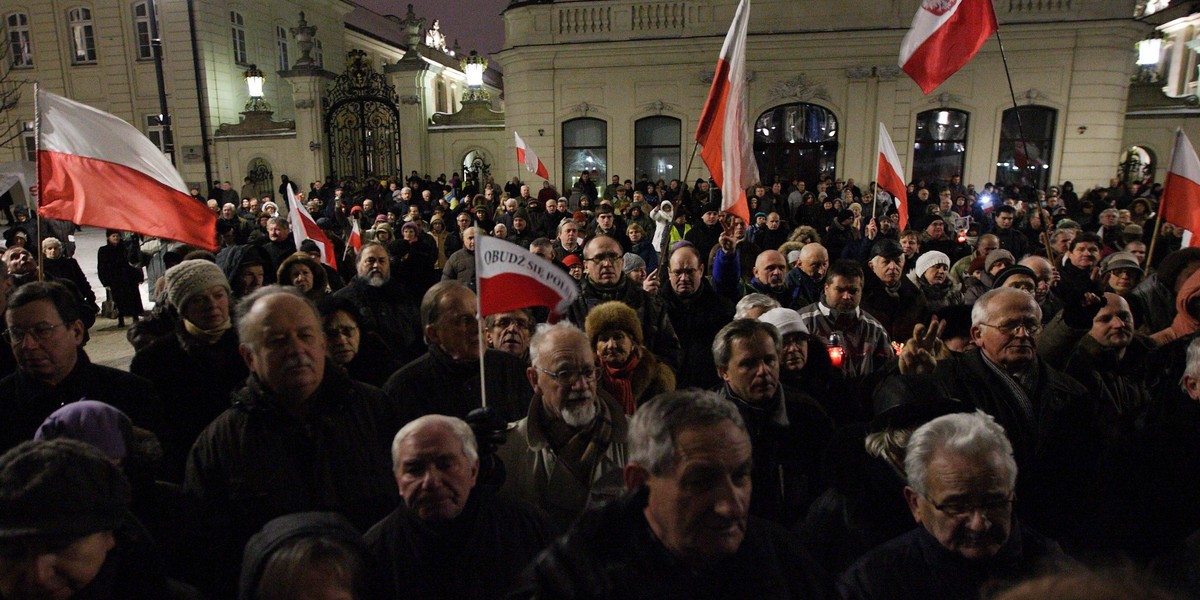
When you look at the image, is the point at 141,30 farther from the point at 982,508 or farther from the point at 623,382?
the point at 982,508

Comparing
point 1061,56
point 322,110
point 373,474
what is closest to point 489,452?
point 373,474

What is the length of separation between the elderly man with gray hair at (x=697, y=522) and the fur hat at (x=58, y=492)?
1.09 metres

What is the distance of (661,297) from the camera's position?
5.12 m

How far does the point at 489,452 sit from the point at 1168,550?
8.38ft

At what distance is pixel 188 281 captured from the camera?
3396 mm

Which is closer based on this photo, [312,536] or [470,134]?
[312,536]

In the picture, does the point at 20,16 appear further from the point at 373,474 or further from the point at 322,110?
the point at 373,474

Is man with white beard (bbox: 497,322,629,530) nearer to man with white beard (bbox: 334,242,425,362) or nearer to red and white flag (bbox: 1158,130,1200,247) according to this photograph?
man with white beard (bbox: 334,242,425,362)

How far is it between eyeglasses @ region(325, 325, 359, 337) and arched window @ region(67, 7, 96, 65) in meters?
29.1

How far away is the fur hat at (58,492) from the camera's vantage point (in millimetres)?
1567

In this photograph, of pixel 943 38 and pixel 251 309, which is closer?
pixel 251 309

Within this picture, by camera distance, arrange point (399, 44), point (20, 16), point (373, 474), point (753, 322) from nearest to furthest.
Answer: point (373, 474)
point (753, 322)
point (20, 16)
point (399, 44)

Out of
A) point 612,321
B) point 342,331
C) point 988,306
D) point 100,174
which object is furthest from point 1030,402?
point 100,174

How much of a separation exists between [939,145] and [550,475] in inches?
759
